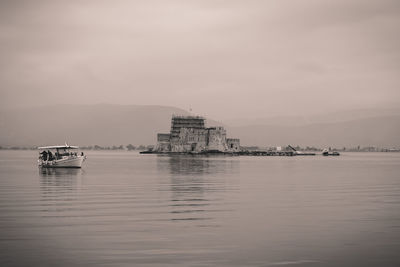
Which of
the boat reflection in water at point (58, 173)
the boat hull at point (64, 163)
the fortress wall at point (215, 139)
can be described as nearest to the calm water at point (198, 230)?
the boat reflection in water at point (58, 173)

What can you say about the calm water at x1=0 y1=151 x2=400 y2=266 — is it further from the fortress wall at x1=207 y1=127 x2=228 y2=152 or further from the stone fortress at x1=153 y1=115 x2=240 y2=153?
the fortress wall at x1=207 y1=127 x2=228 y2=152

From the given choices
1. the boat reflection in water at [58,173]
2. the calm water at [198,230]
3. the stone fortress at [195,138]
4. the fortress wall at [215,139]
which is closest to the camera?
the calm water at [198,230]

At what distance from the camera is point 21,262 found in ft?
42.5

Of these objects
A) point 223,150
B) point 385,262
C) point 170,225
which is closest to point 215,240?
point 170,225

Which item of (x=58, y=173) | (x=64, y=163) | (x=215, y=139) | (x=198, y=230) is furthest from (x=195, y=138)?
(x=198, y=230)

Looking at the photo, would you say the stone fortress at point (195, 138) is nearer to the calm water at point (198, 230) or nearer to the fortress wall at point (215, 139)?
the fortress wall at point (215, 139)

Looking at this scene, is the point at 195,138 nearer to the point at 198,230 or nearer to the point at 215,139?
the point at 215,139

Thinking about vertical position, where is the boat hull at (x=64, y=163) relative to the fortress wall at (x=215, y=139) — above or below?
below

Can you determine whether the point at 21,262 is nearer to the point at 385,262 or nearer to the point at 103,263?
the point at 103,263

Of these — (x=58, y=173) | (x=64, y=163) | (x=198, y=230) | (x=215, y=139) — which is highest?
(x=215, y=139)

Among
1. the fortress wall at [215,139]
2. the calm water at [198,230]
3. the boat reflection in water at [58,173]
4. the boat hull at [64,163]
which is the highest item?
the fortress wall at [215,139]

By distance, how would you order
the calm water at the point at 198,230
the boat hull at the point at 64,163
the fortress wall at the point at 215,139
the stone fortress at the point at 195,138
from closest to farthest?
the calm water at the point at 198,230
the boat hull at the point at 64,163
the stone fortress at the point at 195,138
the fortress wall at the point at 215,139

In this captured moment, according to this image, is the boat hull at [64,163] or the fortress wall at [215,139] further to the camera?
the fortress wall at [215,139]

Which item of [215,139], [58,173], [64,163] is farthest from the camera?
[215,139]
